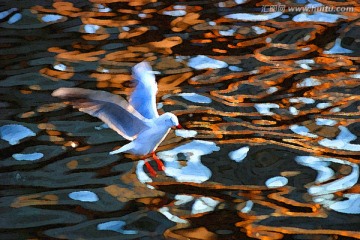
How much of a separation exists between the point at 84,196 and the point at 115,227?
22.3 inches

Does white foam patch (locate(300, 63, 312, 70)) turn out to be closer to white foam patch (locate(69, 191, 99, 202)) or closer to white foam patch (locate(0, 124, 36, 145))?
white foam patch (locate(0, 124, 36, 145))

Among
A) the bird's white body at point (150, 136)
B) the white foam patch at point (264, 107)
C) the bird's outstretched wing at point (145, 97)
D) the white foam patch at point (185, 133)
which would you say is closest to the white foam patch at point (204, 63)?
the white foam patch at point (264, 107)

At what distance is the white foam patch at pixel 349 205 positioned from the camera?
6.72 m

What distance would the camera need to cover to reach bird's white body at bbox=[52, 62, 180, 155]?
614 centimetres

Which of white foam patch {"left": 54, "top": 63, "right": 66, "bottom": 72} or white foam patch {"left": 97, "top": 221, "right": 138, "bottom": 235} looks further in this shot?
white foam patch {"left": 54, "top": 63, "right": 66, "bottom": 72}

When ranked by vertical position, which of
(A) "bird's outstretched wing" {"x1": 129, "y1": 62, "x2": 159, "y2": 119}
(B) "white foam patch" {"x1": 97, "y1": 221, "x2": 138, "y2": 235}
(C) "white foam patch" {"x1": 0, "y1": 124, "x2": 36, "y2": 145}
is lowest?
(B) "white foam patch" {"x1": 97, "y1": 221, "x2": 138, "y2": 235}

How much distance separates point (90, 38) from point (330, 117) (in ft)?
11.2

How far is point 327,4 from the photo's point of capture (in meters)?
11.6

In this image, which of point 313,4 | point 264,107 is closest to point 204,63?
point 264,107


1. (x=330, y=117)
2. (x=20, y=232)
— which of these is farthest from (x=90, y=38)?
(x=20, y=232)

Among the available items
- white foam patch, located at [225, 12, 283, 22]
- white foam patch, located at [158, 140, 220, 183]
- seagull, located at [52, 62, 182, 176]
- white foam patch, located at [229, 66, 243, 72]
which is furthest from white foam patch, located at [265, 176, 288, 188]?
white foam patch, located at [225, 12, 283, 22]

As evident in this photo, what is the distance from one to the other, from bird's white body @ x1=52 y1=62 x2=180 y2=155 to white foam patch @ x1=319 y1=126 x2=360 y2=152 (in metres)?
1.95

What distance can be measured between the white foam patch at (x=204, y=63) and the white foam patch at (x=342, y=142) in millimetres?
2080

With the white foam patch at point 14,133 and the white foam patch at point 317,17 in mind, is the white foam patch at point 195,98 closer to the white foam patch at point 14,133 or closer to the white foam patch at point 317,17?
the white foam patch at point 14,133
